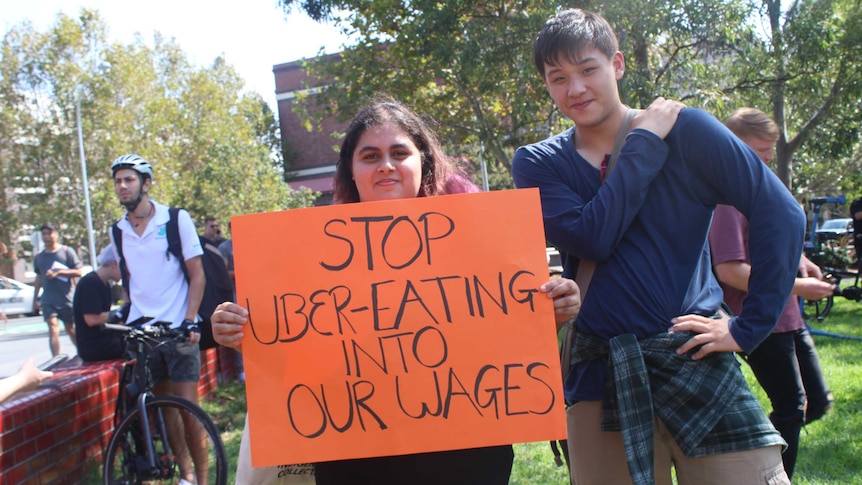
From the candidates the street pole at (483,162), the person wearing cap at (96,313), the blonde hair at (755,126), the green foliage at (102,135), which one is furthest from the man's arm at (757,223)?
the green foliage at (102,135)

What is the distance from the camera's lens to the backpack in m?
4.04

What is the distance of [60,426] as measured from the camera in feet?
12.7

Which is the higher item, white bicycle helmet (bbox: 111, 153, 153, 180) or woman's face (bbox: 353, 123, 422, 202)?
white bicycle helmet (bbox: 111, 153, 153, 180)

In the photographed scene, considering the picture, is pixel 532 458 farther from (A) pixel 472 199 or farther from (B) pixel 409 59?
(B) pixel 409 59

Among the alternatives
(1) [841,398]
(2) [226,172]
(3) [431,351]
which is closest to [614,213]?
(3) [431,351]

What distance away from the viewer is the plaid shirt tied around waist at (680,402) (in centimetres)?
165

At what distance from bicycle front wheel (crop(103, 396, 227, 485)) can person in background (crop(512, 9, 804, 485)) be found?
2.62 m

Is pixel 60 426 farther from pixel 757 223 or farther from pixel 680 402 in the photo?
pixel 757 223

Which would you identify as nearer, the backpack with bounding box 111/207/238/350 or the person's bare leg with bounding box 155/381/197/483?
the person's bare leg with bounding box 155/381/197/483

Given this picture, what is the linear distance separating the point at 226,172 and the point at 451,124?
61.4 ft

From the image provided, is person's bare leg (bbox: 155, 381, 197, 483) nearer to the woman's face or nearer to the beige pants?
the woman's face

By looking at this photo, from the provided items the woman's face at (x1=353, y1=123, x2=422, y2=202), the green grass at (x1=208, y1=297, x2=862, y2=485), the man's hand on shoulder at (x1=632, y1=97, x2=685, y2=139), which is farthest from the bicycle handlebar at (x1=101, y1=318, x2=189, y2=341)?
the man's hand on shoulder at (x1=632, y1=97, x2=685, y2=139)

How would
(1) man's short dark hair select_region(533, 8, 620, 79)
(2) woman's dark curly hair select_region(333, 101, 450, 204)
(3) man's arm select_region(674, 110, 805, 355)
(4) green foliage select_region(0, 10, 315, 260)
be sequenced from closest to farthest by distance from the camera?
(3) man's arm select_region(674, 110, 805, 355)
(1) man's short dark hair select_region(533, 8, 620, 79)
(2) woman's dark curly hair select_region(333, 101, 450, 204)
(4) green foliage select_region(0, 10, 315, 260)

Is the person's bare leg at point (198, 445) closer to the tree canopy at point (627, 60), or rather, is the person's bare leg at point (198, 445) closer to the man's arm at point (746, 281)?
the man's arm at point (746, 281)
